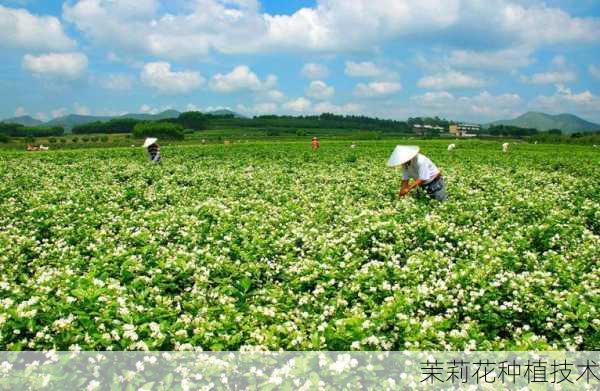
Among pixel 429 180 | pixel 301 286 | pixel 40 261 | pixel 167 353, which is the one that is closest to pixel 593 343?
pixel 301 286

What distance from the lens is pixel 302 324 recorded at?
19.6 ft

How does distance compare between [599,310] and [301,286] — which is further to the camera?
[301,286]

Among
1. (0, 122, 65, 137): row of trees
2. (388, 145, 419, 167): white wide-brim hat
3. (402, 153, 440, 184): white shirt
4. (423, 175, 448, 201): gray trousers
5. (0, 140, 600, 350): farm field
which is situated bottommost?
(0, 140, 600, 350): farm field

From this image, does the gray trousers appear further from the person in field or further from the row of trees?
the row of trees

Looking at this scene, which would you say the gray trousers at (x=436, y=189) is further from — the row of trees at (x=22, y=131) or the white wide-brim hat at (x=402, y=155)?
the row of trees at (x=22, y=131)

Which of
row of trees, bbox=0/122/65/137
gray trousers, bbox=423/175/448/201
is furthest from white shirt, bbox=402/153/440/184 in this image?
row of trees, bbox=0/122/65/137

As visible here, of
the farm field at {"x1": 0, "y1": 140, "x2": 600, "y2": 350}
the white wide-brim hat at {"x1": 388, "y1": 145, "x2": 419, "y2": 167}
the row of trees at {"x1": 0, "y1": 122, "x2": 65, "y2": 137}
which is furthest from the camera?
the row of trees at {"x1": 0, "y1": 122, "x2": 65, "y2": 137}

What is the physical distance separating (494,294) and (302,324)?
3.15m

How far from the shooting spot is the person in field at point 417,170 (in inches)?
515

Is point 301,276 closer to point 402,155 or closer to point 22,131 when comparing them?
point 402,155

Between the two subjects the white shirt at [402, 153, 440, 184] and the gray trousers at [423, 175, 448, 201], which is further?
the gray trousers at [423, 175, 448, 201]

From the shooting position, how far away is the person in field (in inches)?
515

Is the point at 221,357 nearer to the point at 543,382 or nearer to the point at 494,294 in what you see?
the point at 543,382

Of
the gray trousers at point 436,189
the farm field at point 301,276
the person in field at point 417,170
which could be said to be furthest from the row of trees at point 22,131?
the gray trousers at point 436,189
